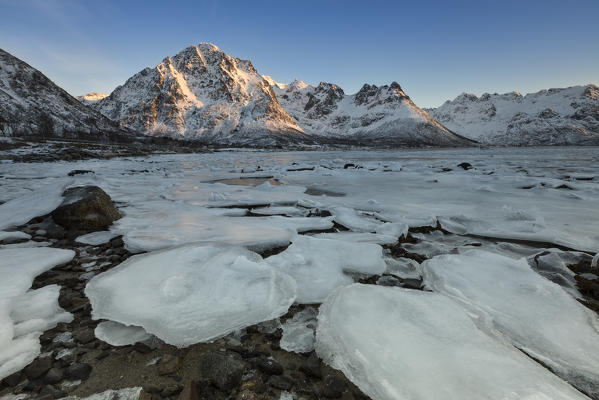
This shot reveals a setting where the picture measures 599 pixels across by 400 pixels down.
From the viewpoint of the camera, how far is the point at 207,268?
87.7 inches

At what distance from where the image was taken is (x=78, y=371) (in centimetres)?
130

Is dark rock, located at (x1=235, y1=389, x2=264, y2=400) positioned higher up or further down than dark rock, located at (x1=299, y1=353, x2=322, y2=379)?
further down

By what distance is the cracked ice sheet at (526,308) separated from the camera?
1344 mm

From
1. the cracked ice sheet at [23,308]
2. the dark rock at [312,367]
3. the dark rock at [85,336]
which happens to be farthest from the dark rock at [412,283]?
the cracked ice sheet at [23,308]

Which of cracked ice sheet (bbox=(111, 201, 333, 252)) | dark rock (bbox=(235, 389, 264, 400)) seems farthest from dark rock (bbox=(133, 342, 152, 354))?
cracked ice sheet (bbox=(111, 201, 333, 252))

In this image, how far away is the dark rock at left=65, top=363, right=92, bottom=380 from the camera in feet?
4.20

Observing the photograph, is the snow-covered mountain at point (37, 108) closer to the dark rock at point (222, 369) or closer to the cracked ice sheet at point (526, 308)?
the dark rock at point (222, 369)

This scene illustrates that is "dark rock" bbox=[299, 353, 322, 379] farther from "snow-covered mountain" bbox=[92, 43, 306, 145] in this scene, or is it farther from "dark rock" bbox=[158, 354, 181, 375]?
"snow-covered mountain" bbox=[92, 43, 306, 145]

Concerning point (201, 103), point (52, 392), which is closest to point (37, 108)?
point (52, 392)

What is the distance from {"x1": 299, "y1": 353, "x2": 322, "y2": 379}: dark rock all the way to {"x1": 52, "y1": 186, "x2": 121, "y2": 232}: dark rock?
3.40 metres

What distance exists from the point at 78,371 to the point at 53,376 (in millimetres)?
91

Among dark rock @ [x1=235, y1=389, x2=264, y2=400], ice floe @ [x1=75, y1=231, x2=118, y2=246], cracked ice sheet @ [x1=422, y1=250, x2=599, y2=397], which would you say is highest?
cracked ice sheet @ [x1=422, y1=250, x2=599, y2=397]

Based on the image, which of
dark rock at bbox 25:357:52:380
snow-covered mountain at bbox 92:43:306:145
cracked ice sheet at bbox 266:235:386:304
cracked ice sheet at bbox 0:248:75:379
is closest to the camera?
dark rock at bbox 25:357:52:380

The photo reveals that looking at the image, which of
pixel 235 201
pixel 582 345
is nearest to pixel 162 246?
pixel 235 201
